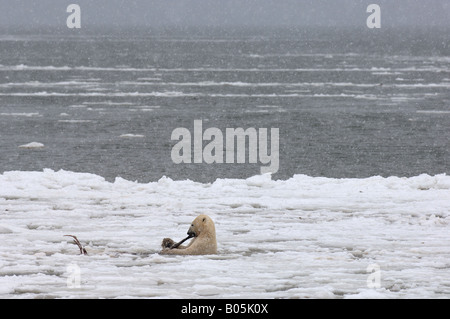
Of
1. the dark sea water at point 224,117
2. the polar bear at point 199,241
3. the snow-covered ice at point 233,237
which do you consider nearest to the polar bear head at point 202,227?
the polar bear at point 199,241

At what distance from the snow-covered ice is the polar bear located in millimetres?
127

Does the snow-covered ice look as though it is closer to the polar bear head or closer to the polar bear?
the polar bear

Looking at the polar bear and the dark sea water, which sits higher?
the dark sea water

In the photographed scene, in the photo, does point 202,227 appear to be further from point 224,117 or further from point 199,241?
point 224,117

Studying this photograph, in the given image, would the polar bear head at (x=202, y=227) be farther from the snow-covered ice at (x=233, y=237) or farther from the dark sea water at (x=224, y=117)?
the dark sea water at (x=224, y=117)

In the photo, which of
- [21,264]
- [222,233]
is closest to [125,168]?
[222,233]

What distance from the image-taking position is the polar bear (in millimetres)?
8414

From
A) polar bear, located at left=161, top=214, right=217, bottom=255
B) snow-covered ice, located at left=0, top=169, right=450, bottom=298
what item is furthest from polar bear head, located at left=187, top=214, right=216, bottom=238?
snow-covered ice, located at left=0, top=169, right=450, bottom=298

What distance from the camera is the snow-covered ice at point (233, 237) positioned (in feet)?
24.0

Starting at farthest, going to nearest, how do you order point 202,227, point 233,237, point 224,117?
1. point 224,117
2. point 233,237
3. point 202,227

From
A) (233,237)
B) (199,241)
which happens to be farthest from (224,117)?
(199,241)

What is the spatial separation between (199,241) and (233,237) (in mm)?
1005

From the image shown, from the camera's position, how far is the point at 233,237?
945 centimetres
